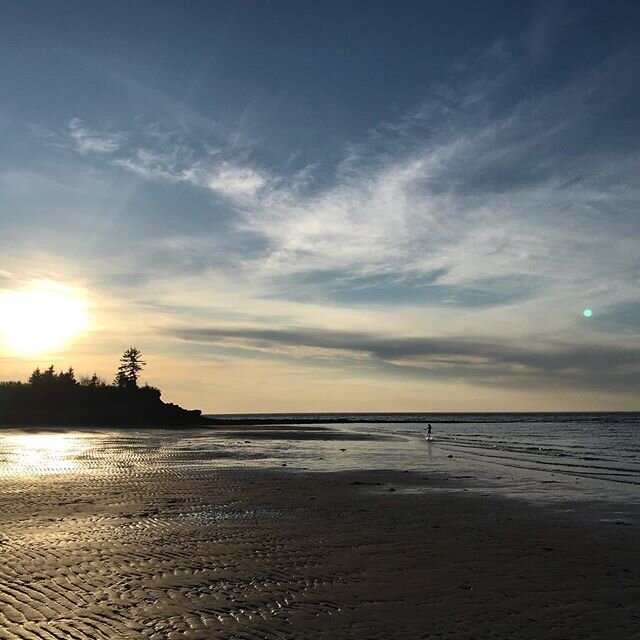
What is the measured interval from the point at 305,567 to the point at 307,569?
14 centimetres

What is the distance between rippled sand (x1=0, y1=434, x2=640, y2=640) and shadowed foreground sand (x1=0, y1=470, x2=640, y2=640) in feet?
0.12

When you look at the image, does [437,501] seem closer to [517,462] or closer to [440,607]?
[440,607]

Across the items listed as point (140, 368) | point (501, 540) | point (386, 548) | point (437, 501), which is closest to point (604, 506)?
point (437, 501)

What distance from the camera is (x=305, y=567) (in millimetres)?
11336

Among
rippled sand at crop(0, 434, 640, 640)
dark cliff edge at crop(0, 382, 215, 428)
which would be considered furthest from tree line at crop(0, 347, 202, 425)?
rippled sand at crop(0, 434, 640, 640)

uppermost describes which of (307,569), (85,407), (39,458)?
(85,407)

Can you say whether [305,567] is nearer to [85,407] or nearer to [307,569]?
[307,569]

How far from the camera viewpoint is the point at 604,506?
772 inches

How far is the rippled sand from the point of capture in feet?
27.3

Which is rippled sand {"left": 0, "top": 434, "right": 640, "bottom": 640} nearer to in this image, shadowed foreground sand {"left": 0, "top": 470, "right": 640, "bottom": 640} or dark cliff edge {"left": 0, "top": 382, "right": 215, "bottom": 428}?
shadowed foreground sand {"left": 0, "top": 470, "right": 640, "bottom": 640}

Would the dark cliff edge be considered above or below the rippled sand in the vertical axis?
above

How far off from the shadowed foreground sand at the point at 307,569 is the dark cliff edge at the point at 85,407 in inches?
2987

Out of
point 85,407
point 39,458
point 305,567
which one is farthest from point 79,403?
point 305,567

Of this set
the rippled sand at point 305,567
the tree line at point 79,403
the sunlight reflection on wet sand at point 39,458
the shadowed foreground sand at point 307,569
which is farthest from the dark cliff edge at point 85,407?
the shadowed foreground sand at point 307,569
